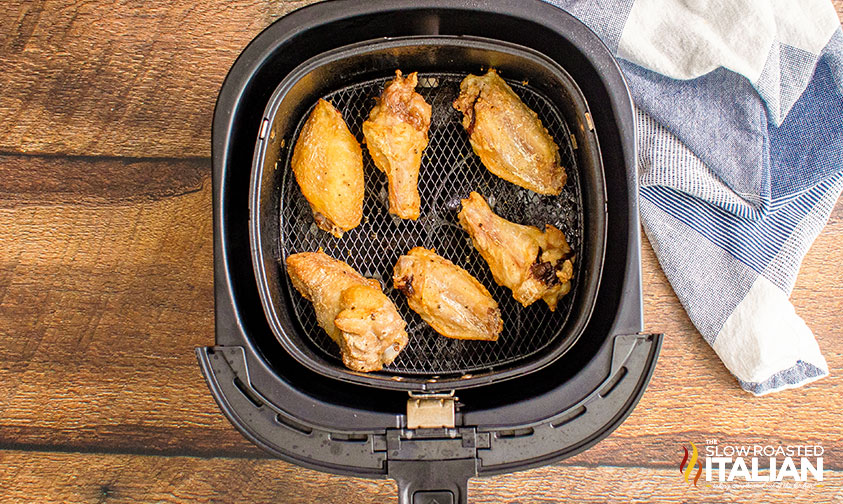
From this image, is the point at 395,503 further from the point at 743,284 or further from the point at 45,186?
the point at 45,186

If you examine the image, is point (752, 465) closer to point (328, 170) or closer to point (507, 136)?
point (507, 136)

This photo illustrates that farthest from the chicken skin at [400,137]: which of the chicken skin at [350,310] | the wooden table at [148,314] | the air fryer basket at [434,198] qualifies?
the wooden table at [148,314]

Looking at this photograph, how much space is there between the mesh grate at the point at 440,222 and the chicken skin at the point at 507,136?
0.09ft

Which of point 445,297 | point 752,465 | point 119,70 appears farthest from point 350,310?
point 752,465

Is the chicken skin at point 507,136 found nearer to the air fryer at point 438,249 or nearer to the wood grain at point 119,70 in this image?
the air fryer at point 438,249

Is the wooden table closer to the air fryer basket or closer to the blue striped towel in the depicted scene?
the blue striped towel

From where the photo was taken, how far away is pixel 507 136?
1.06m

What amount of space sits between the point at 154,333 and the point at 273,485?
0.40 meters

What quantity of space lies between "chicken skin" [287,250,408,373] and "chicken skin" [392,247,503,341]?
1.9 inches

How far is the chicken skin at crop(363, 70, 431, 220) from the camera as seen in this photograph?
1032mm

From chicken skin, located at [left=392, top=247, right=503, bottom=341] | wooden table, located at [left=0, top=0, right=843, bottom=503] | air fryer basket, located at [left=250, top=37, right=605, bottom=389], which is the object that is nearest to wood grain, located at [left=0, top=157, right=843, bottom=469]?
wooden table, located at [left=0, top=0, right=843, bottom=503]

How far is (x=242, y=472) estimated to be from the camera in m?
1.25

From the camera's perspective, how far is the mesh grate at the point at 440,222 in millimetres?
1079

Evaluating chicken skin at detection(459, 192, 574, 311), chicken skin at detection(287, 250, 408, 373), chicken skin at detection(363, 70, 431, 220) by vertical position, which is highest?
chicken skin at detection(363, 70, 431, 220)
